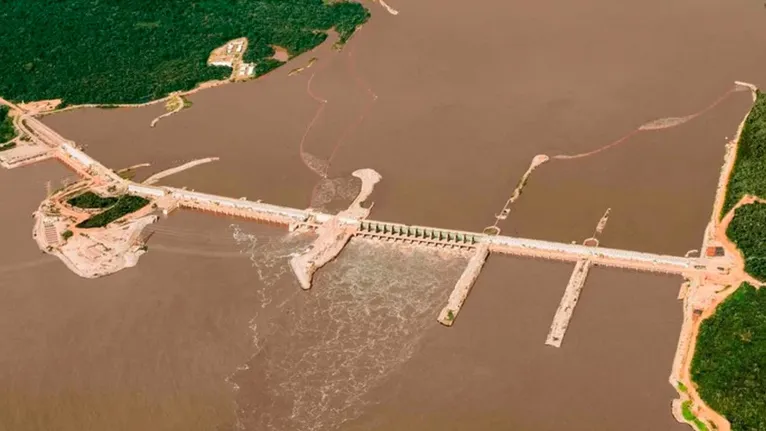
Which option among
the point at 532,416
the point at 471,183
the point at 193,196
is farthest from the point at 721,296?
the point at 193,196

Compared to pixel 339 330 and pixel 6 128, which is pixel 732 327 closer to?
pixel 339 330

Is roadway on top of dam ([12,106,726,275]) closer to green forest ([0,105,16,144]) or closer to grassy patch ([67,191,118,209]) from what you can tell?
grassy patch ([67,191,118,209])

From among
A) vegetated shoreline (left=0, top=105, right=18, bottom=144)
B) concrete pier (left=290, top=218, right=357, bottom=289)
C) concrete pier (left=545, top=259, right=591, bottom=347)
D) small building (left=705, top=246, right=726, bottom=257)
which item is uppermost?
small building (left=705, top=246, right=726, bottom=257)

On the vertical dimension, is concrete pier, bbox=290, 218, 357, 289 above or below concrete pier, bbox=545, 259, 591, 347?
below

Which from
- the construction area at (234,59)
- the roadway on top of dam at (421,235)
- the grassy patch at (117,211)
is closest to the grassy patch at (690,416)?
the roadway on top of dam at (421,235)

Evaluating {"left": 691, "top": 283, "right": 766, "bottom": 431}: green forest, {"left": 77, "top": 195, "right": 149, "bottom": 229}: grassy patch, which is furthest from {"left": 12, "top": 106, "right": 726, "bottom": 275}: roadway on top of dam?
{"left": 691, "top": 283, "right": 766, "bottom": 431}: green forest

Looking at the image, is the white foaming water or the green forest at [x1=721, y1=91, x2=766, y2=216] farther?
the green forest at [x1=721, y1=91, x2=766, y2=216]

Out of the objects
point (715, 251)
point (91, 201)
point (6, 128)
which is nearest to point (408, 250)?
point (715, 251)
